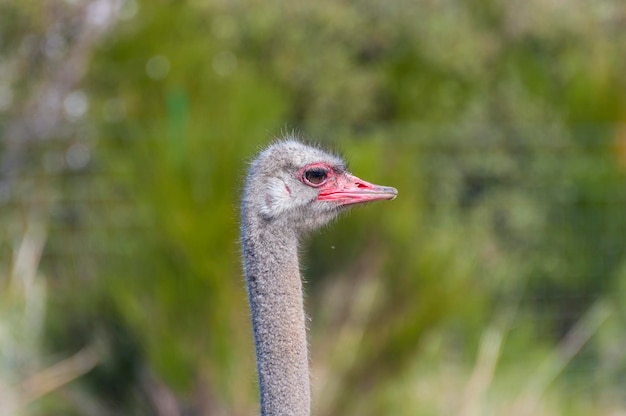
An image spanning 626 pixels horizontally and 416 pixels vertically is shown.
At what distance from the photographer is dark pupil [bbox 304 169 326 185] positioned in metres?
2.48

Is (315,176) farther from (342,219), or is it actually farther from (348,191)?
(342,219)

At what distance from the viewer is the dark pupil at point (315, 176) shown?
2.48 metres

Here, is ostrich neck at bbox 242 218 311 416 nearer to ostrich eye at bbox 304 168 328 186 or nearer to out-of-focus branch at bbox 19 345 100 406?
ostrich eye at bbox 304 168 328 186

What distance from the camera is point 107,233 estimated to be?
17.1 ft

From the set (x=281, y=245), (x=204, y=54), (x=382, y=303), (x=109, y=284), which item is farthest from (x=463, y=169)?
(x=281, y=245)

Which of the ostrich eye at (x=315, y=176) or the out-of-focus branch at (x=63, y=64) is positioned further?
the out-of-focus branch at (x=63, y=64)

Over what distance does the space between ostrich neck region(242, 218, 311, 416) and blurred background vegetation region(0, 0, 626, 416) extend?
566 millimetres

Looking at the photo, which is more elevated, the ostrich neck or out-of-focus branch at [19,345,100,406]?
out-of-focus branch at [19,345,100,406]

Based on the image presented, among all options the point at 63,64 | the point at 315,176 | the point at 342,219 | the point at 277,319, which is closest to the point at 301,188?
the point at 315,176

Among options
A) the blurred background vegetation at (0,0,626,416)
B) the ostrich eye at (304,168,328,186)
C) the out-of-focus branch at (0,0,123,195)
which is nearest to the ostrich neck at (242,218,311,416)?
the ostrich eye at (304,168,328,186)

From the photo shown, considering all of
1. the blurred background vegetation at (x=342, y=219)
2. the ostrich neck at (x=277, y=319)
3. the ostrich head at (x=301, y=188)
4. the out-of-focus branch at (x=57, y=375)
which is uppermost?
the blurred background vegetation at (x=342, y=219)

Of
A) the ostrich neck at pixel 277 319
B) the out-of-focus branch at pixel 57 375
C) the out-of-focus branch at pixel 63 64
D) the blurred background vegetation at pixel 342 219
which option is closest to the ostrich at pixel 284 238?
the ostrich neck at pixel 277 319

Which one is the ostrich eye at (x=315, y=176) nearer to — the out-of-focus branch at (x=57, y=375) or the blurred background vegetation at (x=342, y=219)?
the blurred background vegetation at (x=342, y=219)

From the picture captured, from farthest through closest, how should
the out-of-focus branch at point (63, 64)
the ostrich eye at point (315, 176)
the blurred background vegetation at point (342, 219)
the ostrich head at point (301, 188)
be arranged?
the out-of-focus branch at point (63, 64)
the blurred background vegetation at point (342, 219)
the ostrich eye at point (315, 176)
the ostrich head at point (301, 188)
